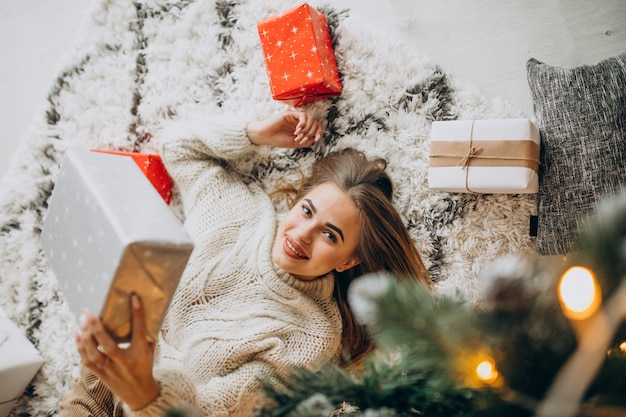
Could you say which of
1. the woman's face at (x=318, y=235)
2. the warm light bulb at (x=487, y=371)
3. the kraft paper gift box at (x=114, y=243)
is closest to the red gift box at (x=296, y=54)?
the woman's face at (x=318, y=235)

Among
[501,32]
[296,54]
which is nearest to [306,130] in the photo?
[296,54]

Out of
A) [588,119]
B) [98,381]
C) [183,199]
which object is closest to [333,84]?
[183,199]

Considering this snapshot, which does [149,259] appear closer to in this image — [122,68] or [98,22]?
[122,68]

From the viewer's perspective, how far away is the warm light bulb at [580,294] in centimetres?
52

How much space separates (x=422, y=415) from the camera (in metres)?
0.61

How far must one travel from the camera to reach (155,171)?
174cm

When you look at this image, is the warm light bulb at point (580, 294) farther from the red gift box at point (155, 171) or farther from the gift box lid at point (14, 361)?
the gift box lid at point (14, 361)

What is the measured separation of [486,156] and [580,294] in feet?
3.10

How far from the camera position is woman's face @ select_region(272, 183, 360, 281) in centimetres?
144

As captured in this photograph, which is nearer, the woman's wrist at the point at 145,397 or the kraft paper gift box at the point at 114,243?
the kraft paper gift box at the point at 114,243

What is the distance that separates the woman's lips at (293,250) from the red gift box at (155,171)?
1.92ft

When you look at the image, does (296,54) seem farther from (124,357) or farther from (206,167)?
(124,357)

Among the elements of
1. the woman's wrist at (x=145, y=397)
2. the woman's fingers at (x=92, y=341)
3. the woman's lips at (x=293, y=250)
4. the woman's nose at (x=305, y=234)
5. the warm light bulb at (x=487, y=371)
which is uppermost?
the warm light bulb at (x=487, y=371)

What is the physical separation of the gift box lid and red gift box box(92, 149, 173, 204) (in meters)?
0.69
